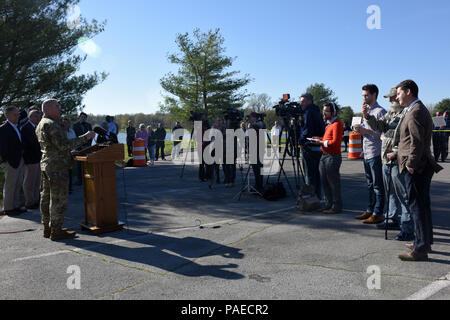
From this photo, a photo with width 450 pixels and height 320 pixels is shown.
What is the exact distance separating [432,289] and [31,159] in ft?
25.0

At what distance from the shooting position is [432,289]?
3393mm

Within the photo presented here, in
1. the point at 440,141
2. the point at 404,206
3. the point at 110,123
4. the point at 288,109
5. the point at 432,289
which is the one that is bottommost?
the point at 432,289

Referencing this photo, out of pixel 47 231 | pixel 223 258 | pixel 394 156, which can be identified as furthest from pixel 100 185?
pixel 394 156

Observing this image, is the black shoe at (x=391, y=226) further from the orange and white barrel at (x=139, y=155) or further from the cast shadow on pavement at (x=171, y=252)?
the orange and white barrel at (x=139, y=155)

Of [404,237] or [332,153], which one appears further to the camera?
[332,153]

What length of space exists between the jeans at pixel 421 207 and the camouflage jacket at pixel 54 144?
455 centimetres

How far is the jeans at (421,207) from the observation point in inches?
162

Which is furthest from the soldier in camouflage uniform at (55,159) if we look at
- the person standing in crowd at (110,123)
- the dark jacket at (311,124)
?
the person standing in crowd at (110,123)

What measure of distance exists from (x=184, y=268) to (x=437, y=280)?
2714mm

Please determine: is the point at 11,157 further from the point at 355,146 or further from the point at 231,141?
the point at 355,146

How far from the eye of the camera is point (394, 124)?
4.99 meters

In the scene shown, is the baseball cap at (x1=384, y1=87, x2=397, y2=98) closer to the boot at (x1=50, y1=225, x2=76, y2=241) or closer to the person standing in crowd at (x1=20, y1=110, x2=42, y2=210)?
the boot at (x1=50, y1=225, x2=76, y2=241)
